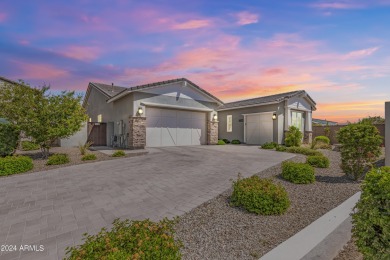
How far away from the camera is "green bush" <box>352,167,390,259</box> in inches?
85.7

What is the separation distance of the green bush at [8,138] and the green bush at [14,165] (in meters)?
2.35

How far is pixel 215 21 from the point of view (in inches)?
336

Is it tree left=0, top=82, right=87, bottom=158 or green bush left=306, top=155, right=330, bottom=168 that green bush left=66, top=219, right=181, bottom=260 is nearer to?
green bush left=306, top=155, right=330, bottom=168

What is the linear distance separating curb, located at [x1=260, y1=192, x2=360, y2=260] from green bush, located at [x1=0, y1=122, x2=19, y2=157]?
1289 centimetres

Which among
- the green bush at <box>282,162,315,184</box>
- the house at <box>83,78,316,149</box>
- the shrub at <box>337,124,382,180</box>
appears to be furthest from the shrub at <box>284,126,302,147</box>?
the green bush at <box>282,162,315,184</box>

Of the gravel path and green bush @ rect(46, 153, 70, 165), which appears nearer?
the gravel path

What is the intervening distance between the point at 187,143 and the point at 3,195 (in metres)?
12.0

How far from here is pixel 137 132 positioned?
13297 millimetres

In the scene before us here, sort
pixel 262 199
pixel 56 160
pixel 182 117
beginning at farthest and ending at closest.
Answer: pixel 182 117
pixel 56 160
pixel 262 199

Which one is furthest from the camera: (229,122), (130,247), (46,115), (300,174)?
(229,122)

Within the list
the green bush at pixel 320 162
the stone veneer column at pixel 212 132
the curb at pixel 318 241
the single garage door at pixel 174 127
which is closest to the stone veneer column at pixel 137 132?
the single garage door at pixel 174 127

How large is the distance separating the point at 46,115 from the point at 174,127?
27.5 ft

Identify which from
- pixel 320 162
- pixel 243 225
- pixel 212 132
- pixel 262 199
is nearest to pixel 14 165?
pixel 243 225

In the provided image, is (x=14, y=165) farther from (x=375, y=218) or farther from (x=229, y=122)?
(x=229, y=122)
